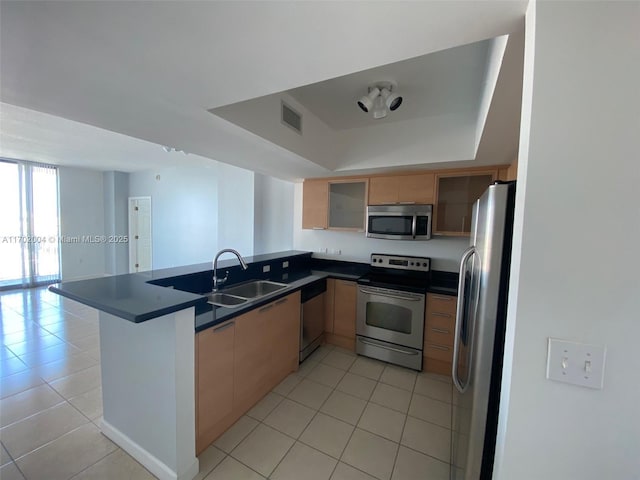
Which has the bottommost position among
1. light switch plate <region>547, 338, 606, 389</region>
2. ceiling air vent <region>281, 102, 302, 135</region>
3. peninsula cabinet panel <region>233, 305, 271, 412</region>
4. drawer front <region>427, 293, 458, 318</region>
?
peninsula cabinet panel <region>233, 305, 271, 412</region>

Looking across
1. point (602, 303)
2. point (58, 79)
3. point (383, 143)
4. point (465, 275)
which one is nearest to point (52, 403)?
point (58, 79)

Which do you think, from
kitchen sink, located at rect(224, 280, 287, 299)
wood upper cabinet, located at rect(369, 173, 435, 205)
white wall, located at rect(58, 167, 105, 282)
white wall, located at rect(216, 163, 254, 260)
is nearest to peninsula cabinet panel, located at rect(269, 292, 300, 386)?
kitchen sink, located at rect(224, 280, 287, 299)

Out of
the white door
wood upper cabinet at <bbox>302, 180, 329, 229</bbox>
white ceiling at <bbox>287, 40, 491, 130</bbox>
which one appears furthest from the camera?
the white door

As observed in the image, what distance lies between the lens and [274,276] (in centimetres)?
296

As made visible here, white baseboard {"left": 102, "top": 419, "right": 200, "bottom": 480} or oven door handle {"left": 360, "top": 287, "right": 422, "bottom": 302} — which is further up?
oven door handle {"left": 360, "top": 287, "right": 422, "bottom": 302}

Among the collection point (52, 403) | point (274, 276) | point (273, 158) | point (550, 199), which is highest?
point (273, 158)

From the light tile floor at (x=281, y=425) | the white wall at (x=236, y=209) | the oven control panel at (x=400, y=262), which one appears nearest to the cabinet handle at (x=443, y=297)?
the oven control panel at (x=400, y=262)

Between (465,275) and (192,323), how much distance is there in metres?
1.55

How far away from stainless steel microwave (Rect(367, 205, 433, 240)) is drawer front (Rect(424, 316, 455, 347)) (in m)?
0.86

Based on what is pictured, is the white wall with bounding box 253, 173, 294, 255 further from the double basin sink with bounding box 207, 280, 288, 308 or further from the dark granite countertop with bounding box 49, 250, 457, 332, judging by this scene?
the double basin sink with bounding box 207, 280, 288, 308

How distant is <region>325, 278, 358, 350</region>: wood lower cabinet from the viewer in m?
2.99

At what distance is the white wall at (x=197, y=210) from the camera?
4301 mm

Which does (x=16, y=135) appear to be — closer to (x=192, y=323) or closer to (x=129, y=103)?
(x=129, y=103)

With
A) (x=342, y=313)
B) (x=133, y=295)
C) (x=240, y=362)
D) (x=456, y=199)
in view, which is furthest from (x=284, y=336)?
(x=456, y=199)
